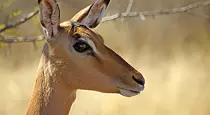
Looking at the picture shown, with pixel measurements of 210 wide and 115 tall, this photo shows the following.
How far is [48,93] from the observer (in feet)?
14.7

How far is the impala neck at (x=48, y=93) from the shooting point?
446 centimetres

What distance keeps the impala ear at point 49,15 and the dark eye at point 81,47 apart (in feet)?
0.55

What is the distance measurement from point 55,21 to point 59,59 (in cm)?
24

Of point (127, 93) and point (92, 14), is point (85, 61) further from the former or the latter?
point (92, 14)

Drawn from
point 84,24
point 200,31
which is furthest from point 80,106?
point 84,24

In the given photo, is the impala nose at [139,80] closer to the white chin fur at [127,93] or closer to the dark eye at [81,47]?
the white chin fur at [127,93]

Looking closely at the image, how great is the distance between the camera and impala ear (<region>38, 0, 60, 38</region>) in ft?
14.4

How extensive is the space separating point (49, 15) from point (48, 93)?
0.50m

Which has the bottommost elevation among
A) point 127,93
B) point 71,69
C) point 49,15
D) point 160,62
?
point 160,62

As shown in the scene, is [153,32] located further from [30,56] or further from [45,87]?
[45,87]

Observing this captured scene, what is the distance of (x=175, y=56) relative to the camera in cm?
892

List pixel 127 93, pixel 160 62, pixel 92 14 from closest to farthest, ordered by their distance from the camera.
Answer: pixel 127 93 → pixel 92 14 → pixel 160 62

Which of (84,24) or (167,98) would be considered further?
(167,98)

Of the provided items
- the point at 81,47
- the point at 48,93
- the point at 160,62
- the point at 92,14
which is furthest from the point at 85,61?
the point at 160,62
